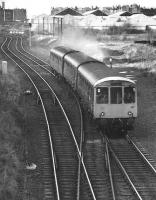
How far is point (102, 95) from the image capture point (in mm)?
19641

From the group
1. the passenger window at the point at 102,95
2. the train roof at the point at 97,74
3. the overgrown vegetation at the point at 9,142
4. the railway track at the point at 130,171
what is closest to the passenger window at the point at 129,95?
the train roof at the point at 97,74

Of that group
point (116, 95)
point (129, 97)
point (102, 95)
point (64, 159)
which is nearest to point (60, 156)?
point (64, 159)

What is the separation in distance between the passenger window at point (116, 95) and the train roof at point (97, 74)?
0.47m

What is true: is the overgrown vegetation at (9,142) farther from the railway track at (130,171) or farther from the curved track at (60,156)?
the railway track at (130,171)

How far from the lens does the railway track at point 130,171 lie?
47.2ft

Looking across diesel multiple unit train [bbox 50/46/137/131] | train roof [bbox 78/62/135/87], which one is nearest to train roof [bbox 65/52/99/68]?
train roof [bbox 78/62/135/87]

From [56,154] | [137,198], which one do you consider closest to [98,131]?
[56,154]

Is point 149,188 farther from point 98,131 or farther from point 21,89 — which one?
point 21,89

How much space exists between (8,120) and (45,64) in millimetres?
26880

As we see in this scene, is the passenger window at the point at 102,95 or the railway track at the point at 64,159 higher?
the passenger window at the point at 102,95

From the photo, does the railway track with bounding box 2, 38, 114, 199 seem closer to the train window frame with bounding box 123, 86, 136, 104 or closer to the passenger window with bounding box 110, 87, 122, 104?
the passenger window with bounding box 110, 87, 122, 104

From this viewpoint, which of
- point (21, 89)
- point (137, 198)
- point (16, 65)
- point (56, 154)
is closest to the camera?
point (137, 198)

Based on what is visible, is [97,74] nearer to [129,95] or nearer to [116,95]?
[116,95]

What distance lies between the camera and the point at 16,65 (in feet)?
146
